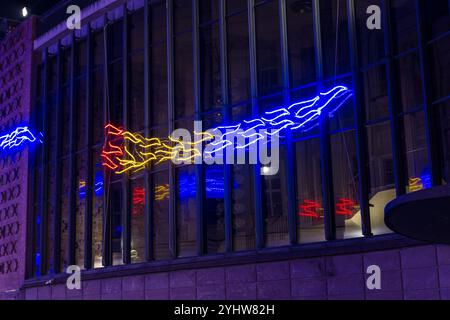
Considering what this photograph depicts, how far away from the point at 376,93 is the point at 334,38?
206 cm

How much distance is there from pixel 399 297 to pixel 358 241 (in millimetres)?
1664

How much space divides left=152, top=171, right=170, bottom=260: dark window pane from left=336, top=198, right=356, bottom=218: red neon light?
635 centimetres

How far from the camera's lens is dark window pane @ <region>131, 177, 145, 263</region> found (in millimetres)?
23411

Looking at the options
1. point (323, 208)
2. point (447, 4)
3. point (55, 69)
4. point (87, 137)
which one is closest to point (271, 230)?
point (323, 208)

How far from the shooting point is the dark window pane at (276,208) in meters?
19.5

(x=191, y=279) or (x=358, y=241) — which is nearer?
(x=358, y=241)

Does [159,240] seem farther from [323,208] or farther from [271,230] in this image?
[323,208]

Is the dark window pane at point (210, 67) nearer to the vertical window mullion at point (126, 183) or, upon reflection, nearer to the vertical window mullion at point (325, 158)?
the vertical window mullion at point (126, 183)

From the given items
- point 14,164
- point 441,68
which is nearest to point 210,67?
point 441,68

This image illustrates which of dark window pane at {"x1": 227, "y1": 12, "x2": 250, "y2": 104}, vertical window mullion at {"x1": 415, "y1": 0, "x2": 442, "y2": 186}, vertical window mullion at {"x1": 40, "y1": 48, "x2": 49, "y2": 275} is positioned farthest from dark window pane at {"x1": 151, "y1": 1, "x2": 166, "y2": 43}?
vertical window mullion at {"x1": 415, "y1": 0, "x2": 442, "y2": 186}

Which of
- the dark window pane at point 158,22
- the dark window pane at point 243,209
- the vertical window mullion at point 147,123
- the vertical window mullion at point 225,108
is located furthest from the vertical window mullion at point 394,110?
the vertical window mullion at point 147,123

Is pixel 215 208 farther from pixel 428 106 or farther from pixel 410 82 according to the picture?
pixel 428 106

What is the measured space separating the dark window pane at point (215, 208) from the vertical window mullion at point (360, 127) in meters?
4.91

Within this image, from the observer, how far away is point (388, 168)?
57.2ft
